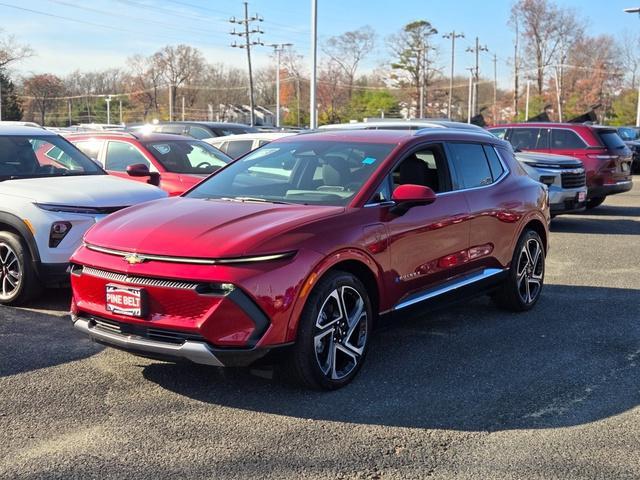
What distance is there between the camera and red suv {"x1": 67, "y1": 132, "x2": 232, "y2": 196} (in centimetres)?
909

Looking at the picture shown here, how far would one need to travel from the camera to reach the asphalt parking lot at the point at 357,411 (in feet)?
11.3

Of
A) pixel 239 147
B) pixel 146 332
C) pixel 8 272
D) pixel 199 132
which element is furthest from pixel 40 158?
pixel 199 132

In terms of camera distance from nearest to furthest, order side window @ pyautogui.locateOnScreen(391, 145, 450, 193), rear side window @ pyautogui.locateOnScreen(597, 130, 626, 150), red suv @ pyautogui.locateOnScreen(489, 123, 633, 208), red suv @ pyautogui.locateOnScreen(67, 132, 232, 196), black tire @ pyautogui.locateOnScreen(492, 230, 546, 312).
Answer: side window @ pyautogui.locateOnScreen(391, 145, 450, 193) → black tire @ pyautogui.locateOnScreen(492, 230, 546, 312) → red suv @ pyautogui.locateOnScreen(67, 132, 232, 196) → red suv @ pyautogui.locateOnScreen(489, 123, 633, 208) → rear side window @ pyautogui.locateOnScreen(597, 130, 626, 150)

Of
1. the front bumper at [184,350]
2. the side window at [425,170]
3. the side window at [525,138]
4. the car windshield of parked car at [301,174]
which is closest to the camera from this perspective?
the front bumper at [184,350]

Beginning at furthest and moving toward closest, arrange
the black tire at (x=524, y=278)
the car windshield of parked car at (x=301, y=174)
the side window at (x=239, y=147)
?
the side window at (x=239, y=147) < the black tire at (x=524, y=278) < the car windshield of parked car at (x=301, y=174)

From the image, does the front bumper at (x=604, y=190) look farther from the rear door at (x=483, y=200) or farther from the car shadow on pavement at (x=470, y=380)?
the rear door at (x=483, y=200)

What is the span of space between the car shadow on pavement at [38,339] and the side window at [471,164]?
10.7 feet

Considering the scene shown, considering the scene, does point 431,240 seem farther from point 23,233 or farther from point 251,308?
point 23,233

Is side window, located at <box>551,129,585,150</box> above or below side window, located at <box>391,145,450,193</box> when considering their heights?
above

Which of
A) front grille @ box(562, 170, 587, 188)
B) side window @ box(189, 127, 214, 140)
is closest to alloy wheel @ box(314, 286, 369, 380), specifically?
front grille @ box(562, 170, 587, 188)

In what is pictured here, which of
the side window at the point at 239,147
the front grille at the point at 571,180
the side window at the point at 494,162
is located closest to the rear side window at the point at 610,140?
the front grille at the point at 571,180

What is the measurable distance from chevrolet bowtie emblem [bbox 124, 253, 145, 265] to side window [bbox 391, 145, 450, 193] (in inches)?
76.3

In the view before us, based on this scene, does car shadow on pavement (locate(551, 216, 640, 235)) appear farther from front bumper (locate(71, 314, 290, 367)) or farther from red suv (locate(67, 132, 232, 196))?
front bumper (locate(71, 314, 290, 367))

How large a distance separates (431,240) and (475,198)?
2.84 ft
